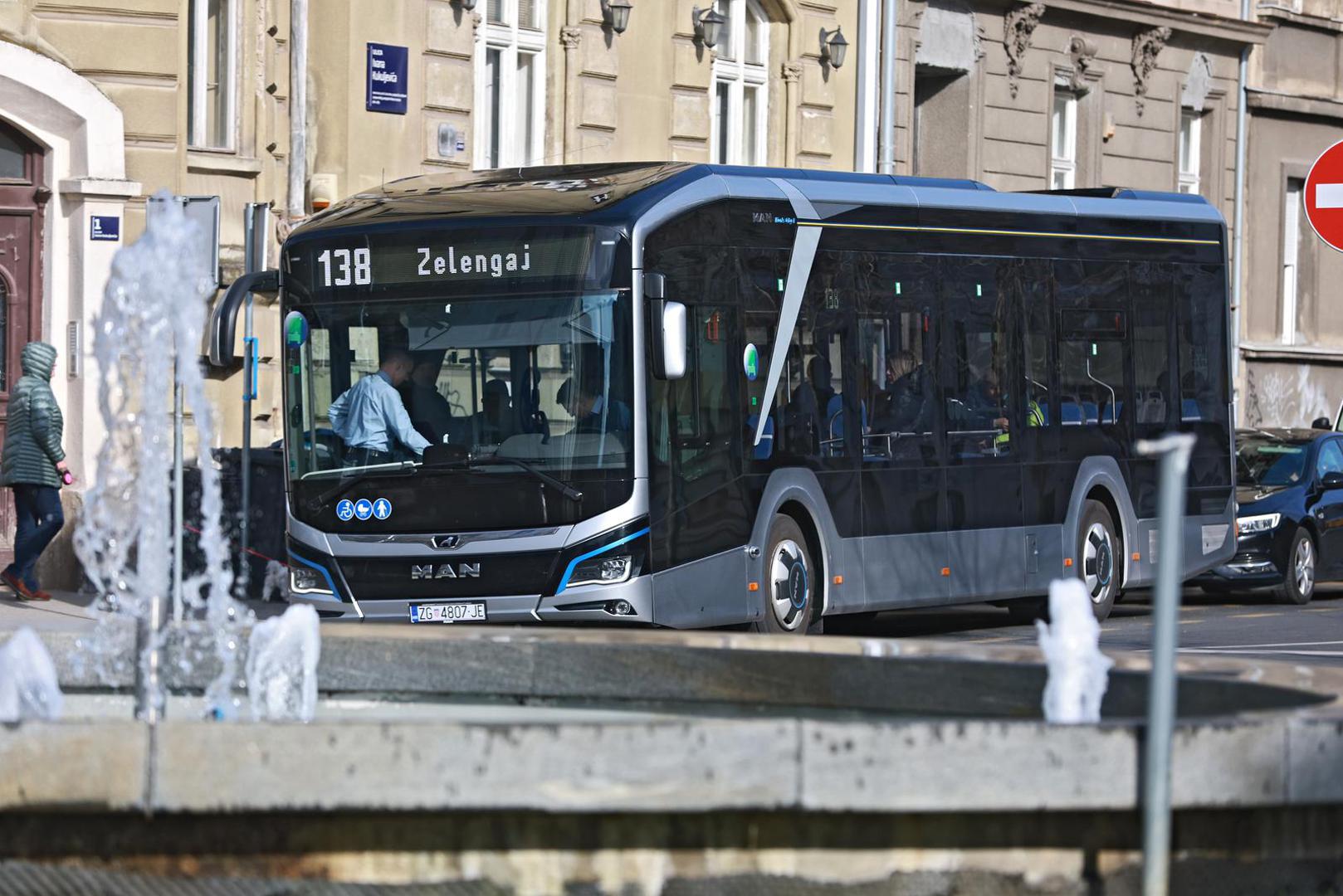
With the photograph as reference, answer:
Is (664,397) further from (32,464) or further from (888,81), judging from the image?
(888,81)

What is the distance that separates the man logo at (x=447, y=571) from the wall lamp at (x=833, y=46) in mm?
16155

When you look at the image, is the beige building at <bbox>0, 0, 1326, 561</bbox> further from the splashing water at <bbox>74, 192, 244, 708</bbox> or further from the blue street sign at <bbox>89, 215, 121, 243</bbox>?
the splashing water at <bbox>74, 192, 244, 708</bbox>

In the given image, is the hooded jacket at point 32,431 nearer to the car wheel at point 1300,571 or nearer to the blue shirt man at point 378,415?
the blue shirt man at point 378,415

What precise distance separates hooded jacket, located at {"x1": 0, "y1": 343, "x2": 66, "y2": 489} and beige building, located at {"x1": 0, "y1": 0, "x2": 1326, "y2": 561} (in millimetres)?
2648

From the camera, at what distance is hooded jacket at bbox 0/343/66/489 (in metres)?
18.1

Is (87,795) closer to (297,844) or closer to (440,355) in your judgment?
(297,844)

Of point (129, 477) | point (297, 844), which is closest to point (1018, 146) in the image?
point (129, 477)

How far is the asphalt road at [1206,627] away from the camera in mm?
16969

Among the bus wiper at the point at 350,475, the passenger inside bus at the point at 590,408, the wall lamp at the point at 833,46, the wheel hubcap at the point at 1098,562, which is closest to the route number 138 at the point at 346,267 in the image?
the bus wiper at the point at 350,475

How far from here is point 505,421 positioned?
1467 cm

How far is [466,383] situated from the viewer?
48.4 feet

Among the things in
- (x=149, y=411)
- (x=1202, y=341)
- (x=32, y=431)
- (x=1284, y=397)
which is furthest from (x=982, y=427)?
(x=1284, y=397)

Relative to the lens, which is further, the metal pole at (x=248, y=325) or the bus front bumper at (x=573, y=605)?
the metal pole at (x=248, y=325)

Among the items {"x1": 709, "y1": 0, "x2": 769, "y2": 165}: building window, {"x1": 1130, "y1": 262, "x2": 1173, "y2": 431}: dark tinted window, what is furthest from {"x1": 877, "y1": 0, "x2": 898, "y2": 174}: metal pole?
{"x1": 1130, "y1": 262, "x2": 1173, "y2": 431}: dark tinted window
